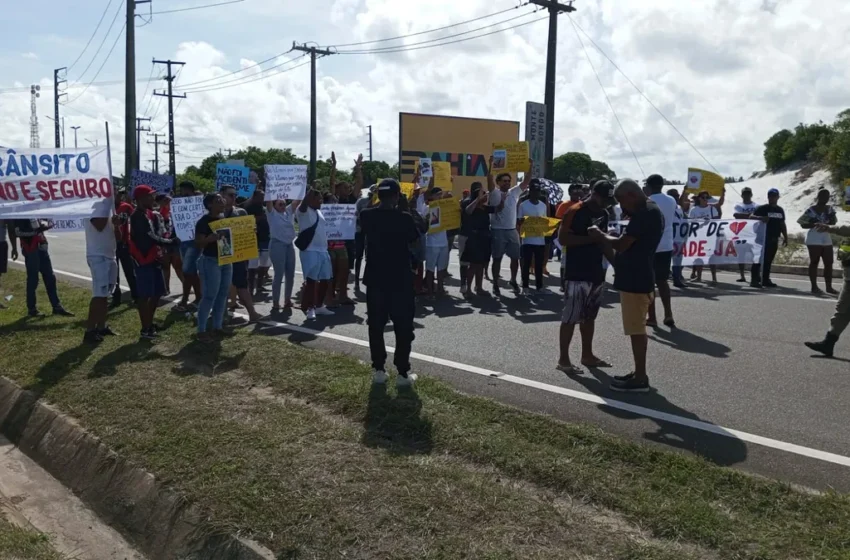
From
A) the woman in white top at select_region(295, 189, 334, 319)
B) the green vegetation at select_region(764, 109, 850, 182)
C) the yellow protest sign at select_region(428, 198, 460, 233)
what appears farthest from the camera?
the green vegetation at select_region(764, 109, 850, 182)

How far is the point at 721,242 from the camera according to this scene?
13.9 meters

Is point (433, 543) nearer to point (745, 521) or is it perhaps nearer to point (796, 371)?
point (745, 521)

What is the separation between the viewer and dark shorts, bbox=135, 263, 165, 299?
324 inches

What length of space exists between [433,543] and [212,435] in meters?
2.14

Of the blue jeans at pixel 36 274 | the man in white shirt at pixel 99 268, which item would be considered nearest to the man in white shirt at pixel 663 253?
the man in white shirt at pixel 99 268

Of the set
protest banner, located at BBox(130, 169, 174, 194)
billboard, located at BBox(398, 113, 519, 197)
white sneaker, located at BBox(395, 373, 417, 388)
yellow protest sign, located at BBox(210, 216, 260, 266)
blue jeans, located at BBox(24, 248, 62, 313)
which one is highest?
billboard, located at BBox(398, 113, 519, 197)

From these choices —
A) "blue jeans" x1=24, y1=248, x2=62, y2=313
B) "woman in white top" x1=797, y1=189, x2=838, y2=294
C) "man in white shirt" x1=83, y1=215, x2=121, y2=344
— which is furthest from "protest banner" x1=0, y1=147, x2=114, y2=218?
"woman in white top" x1=797, y1=189, x2=838, y2=294

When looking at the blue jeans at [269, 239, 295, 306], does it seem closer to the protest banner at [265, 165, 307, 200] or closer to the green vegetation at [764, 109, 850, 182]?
the protest banner at [265, 165, 307, 200]

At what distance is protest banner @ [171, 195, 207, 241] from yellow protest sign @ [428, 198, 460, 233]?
3.43 metres

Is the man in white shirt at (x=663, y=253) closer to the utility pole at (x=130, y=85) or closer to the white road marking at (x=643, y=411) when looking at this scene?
the white road marking at (x=643, y=411)

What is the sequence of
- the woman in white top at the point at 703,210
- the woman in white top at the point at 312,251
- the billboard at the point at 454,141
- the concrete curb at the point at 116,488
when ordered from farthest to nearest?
the billboard at the point at 454,141 → the woman in white top at the point at 703,210 → the woman in white top at the point at 312,251 → the concrete curb at the point at 116,488

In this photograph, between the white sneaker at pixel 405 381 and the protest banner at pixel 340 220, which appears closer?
the white sneaker at pixel 405 381

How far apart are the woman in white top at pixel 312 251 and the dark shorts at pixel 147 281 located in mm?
2025

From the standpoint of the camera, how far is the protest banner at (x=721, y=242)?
13641 mm
